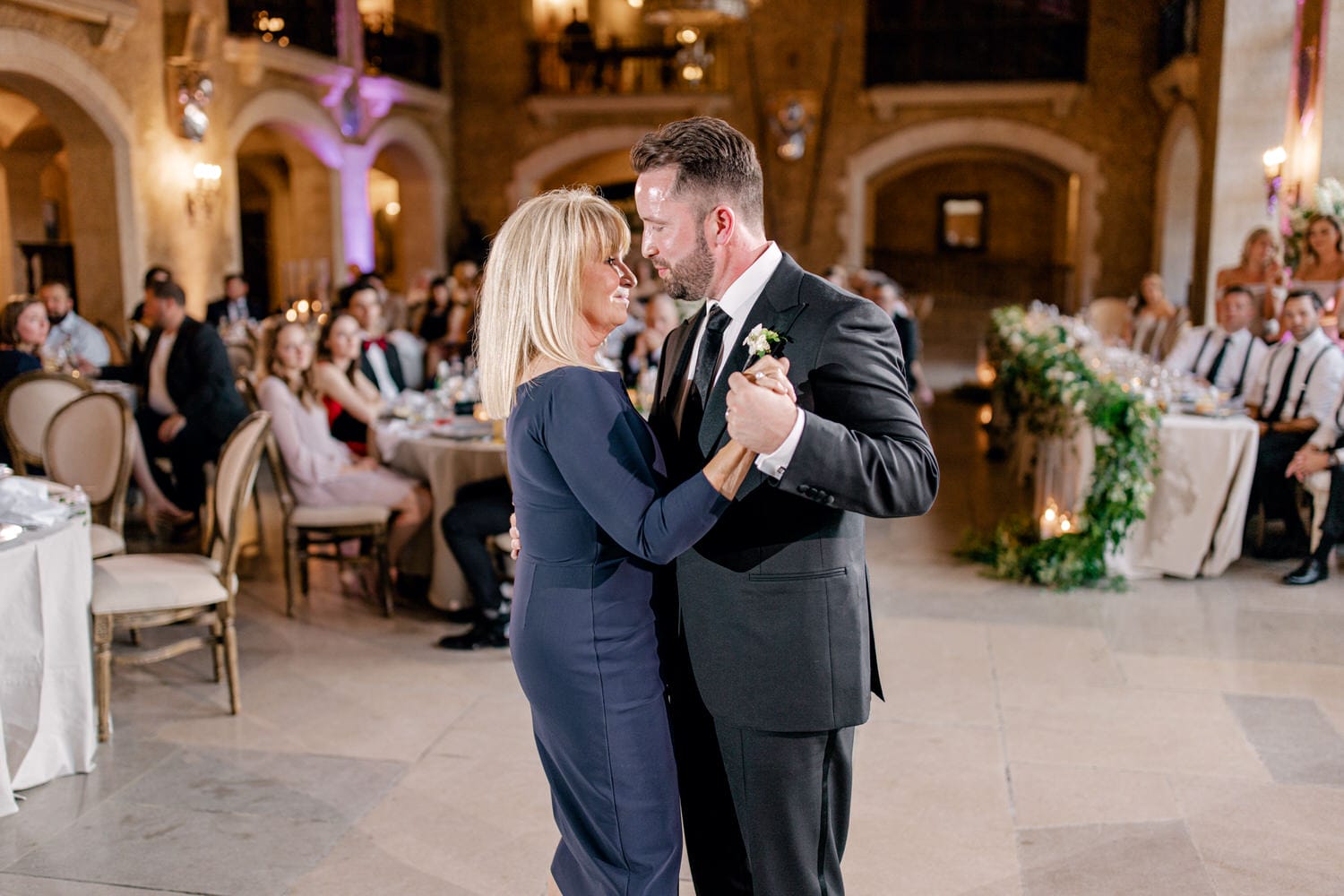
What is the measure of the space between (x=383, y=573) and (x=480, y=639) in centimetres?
67

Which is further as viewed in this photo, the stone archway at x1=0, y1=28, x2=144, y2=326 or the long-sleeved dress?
the stone archway at x1=0, y1=28, x2=144, y2=326

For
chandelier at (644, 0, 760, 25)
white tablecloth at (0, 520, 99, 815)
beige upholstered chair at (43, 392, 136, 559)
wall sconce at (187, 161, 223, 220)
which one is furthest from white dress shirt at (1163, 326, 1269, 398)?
wall sconce at (187, 161, 223, 220)

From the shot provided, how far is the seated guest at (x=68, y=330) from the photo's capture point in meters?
7.66

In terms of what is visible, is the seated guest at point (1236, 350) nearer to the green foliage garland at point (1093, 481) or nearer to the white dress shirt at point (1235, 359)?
the white dress shirt at point (1235, 359)

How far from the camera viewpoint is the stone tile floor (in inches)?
109

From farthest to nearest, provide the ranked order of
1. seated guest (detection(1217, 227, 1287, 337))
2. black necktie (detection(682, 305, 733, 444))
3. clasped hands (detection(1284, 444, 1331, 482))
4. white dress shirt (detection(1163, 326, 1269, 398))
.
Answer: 1. seated guest (detection(1217, 227, 1287, 337))
2. white dress shirt (detection(1163, 326, 1269, 398))
3. clasped hands (detection(1284, 444, 1331, 482))
4. black necktie (detection(682, 305, 733, 444))

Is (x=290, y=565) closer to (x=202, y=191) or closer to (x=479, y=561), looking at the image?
(x=479, y=561)

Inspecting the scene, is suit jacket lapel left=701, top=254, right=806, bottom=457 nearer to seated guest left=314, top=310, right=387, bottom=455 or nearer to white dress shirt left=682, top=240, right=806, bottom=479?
white dress shirt left=682, top=240, right=806, bottom=479

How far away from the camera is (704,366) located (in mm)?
1818

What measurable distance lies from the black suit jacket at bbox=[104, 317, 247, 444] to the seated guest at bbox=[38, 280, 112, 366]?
1868 mm

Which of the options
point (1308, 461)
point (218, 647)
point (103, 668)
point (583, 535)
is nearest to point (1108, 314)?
point (1308, 461)

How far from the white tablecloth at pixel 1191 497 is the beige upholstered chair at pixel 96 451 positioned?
13.7 feet

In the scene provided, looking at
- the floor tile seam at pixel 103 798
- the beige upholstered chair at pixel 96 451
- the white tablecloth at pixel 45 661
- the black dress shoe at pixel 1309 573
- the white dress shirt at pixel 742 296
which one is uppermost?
the white dress shirt at pixel 742 296

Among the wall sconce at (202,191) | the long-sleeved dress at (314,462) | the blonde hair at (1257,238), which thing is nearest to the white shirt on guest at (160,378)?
the long-sleeved dress at (314,462)
